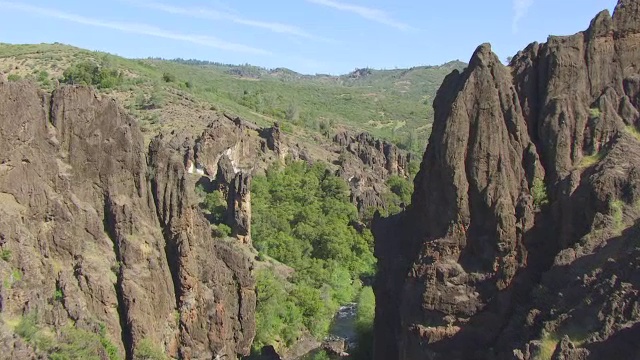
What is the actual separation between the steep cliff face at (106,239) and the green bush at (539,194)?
20.0 m

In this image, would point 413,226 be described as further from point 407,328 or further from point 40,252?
point 40,252

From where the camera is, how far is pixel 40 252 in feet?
125

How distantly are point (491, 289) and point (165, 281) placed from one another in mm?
18839

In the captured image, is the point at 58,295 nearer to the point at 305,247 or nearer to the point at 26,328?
the point at 26,328

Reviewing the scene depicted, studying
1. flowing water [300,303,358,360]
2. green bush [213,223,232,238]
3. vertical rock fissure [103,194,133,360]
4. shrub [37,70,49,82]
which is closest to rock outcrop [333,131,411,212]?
flowing water [300,303,358,360]

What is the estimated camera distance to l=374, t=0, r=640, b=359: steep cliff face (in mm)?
34344

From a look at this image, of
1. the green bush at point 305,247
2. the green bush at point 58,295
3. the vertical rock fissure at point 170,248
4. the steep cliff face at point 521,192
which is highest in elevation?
the steep cliff face at point 521,192

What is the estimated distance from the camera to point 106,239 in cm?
4219

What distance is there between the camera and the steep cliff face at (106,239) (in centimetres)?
3788

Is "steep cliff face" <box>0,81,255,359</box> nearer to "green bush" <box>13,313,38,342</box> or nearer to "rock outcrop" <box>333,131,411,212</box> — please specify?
"green bush" <box>13,313,38,342</box>

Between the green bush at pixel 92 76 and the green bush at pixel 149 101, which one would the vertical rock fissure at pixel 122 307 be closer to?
the green bush at pixel 149 101

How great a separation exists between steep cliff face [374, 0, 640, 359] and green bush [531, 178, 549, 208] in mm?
64

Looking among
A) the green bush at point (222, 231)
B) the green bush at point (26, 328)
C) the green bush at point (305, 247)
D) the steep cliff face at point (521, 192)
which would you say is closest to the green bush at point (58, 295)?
the green bush at point (26, 328)

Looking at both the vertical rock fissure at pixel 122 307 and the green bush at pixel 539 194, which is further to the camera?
the vertical rock fissure at pixel 122 307
